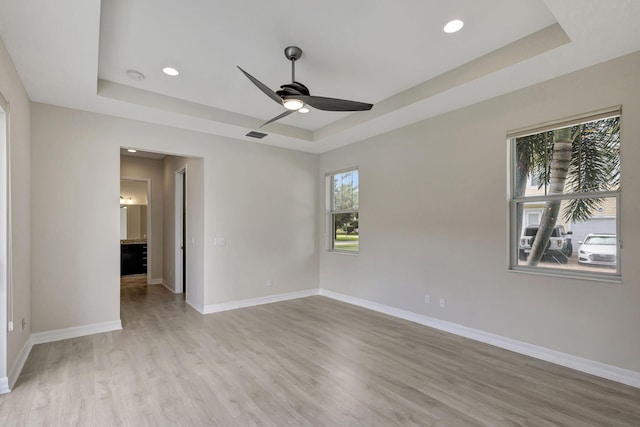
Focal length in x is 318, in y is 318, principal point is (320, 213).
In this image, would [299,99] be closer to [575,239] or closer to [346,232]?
[575,239]

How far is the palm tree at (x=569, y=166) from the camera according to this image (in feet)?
9.42

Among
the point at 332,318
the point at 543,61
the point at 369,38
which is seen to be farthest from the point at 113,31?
the point at 332,318

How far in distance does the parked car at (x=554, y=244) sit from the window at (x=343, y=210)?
2.47m

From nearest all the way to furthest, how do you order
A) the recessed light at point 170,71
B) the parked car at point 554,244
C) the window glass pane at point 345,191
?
the parked car at point 554,244 < the recessed light at point 170,71 < the window glass pane at point 345,191

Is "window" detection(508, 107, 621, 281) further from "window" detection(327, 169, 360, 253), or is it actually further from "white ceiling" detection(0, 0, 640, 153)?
"window" detection(327, 169, 360, 253)

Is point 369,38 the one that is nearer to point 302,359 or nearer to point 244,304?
point 302,359

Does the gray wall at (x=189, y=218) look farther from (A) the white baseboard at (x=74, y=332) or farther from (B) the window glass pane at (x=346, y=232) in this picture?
(B) the window glass pane at (x=346, y=232)

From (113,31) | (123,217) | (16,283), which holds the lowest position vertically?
(16,283)

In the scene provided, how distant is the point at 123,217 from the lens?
28.4ft

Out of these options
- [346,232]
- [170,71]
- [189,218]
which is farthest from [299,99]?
[189,218]

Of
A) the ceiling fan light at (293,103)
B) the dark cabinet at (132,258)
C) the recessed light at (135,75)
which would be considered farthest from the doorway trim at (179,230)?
the ceiling fan light at (293,103)

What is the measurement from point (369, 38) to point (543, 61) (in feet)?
5.00

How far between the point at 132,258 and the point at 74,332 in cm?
470

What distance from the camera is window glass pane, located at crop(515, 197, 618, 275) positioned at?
286cm
